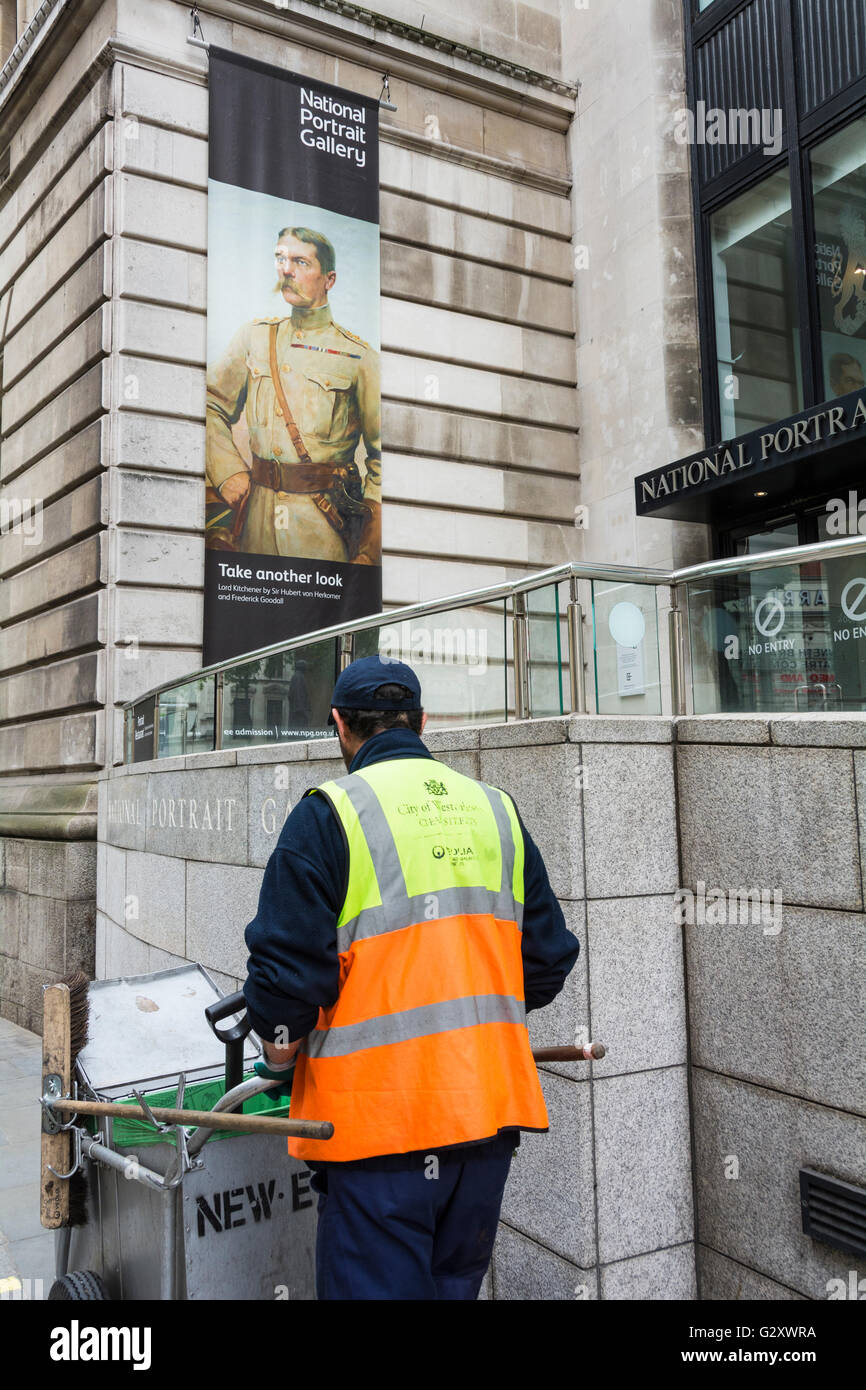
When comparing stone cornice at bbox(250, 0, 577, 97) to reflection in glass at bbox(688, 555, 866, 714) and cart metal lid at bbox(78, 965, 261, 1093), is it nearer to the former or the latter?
reflection in glass at bbox(688, 555, 866, 714)

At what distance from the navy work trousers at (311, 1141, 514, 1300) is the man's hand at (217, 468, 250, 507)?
10793 millimetres

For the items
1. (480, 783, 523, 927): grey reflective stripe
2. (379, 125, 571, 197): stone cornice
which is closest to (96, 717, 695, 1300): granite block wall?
(480, 783, 523, 927): grey reflective stripe

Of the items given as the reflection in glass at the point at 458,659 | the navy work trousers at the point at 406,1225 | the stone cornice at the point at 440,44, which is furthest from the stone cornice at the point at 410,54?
the navy work trousers at the point at 406,1225

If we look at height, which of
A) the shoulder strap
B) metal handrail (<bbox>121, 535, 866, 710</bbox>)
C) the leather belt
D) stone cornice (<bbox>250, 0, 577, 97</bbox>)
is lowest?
metal handrail (<bbox>121, 535, 866, 710</bbox>)

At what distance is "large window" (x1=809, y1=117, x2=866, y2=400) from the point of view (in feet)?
37.0

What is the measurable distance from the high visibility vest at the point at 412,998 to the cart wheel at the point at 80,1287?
1.46 metres

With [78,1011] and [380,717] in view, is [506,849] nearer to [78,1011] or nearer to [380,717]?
[380,717]

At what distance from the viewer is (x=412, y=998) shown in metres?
2.87

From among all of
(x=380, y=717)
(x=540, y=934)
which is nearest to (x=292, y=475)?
(x=380, y=717)

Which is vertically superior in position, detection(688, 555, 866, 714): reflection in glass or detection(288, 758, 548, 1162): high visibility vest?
detection(688, 555, 866, 714): reflection in glass

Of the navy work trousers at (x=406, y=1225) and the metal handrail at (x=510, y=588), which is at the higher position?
the metal handrail at (x=510, y=588)

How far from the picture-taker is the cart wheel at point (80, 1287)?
3.81 metres

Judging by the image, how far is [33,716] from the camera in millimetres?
14148

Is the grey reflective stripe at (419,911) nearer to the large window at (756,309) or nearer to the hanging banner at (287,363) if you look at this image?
the hanging banner at (287,363)
